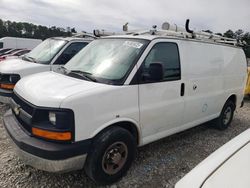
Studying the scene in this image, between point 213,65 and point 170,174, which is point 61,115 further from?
point 213,65

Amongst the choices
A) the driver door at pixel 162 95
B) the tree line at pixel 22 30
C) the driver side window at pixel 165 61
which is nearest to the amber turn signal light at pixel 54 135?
the driver door at pixel 162 95

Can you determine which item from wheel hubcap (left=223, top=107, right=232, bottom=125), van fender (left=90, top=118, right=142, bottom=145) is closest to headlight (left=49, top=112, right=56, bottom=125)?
van fender (left=90, top=118, right=142, bottom=145)

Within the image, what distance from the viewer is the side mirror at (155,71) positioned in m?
3.36

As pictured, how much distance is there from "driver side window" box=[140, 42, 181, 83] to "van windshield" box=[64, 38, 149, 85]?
186 mm

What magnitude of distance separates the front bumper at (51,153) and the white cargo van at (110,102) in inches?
0.4

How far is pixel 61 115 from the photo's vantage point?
8.61ft

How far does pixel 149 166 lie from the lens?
12.3 feet

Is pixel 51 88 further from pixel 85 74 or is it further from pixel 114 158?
pixel 114 158

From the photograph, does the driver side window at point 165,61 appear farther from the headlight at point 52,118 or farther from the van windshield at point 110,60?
the headlight at point 52,118

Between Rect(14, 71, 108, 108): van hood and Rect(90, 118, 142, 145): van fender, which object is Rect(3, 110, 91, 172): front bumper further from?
Rect(14, 71, 108, 108): van hood

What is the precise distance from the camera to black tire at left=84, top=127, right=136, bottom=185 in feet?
9.48

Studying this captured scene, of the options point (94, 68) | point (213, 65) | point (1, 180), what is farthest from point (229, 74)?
point (1, 180)

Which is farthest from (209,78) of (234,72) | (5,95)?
(5,95)

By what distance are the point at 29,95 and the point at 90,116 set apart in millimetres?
835
